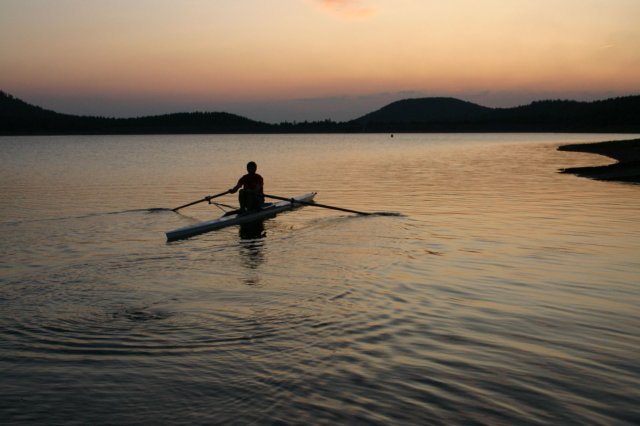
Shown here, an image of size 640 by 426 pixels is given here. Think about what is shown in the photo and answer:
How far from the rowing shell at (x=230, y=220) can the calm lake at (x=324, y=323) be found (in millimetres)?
383

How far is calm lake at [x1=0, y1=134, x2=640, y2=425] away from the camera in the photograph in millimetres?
5805

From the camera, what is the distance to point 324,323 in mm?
8453

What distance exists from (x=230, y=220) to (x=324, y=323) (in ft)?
32.9

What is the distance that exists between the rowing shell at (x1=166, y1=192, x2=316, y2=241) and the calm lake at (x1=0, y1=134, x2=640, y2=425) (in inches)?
15.1

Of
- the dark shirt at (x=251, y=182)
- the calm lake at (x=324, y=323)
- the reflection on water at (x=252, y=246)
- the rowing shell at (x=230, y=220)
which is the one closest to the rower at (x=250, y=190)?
the dark shirt at (x=251, y=182)

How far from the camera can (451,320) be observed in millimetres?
8414

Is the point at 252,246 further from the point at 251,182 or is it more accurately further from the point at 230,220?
the point at 251,182

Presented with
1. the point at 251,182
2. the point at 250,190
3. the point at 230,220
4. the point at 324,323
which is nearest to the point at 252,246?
the point at 230,220

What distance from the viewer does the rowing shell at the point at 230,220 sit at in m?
15.7

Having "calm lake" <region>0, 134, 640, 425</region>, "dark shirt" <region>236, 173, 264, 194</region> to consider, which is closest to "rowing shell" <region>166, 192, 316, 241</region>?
"calm lake" <region>0, 134, 640, 425</region>

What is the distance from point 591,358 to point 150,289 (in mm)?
7281

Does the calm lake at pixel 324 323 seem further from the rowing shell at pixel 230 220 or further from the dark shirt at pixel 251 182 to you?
the dark shirt at pixel 251 182

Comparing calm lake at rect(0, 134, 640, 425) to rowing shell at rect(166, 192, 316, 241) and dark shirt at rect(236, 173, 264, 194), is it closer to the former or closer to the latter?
rowing shell at rect(166, 192, 316, 241)

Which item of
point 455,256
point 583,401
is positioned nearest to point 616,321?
point 583,401
